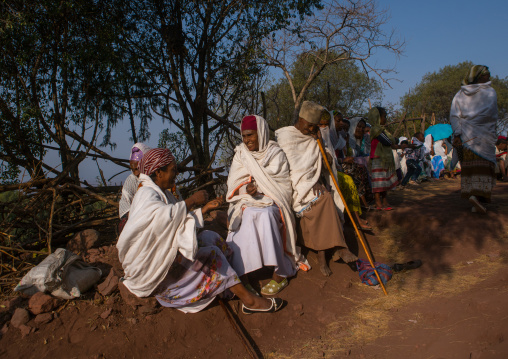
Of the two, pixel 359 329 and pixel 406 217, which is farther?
pixel 406 217

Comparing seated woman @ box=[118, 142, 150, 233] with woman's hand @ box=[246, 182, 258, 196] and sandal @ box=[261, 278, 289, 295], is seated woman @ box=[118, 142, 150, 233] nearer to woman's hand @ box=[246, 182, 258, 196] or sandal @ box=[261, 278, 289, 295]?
woman's hand @ box=[246, 182, 258, 196]

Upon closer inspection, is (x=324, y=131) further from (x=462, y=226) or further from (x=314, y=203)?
(x=462, y=226)

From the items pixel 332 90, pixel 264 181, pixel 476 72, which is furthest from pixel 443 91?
pixel 264 181

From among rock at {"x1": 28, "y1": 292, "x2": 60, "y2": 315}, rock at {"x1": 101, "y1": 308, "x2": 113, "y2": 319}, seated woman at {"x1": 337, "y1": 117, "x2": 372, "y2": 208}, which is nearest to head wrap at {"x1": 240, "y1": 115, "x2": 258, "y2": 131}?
seated woman at {"x1": 337, "y1": 117, "x2": 372, "y2": 208}

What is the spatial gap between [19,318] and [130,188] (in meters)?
1.87

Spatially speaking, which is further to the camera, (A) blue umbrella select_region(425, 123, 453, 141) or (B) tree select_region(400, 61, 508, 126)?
(B) tree select_region(400, 61, 508, 126)

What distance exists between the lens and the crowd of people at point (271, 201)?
3412mm

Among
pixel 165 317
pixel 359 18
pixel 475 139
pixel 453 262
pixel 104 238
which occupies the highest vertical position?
pixel 359 18

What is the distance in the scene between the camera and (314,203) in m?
4.90

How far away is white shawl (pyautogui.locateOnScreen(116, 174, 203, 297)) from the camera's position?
330 cm

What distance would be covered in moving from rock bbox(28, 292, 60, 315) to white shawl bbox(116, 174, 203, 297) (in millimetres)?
999

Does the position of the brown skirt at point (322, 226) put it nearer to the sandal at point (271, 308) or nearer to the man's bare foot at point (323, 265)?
the man's bare foot at point (323, 265)

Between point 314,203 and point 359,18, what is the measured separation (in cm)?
822

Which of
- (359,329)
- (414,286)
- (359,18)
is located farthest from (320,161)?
(359,18)
